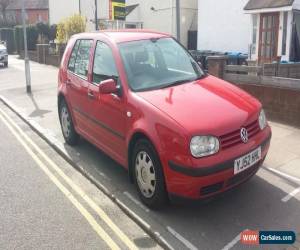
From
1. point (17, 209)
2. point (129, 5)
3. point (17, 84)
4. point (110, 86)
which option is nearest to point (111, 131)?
point (110, 86)

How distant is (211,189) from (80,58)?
11.1 feet

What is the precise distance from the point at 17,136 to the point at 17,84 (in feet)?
28.6

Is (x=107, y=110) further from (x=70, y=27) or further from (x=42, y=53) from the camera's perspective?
(x=70, y=27)

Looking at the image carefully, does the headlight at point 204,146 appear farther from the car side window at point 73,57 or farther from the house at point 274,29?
the house at point 274,29

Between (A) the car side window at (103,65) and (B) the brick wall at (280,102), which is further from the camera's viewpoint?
(B) the brick wall at (280,102)

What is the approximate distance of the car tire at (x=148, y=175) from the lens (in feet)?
14.2

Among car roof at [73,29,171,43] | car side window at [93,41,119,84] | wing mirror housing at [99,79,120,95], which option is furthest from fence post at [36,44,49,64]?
wing mirror housing at [99,79,120,95]

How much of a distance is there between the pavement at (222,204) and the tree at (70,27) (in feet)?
64.7

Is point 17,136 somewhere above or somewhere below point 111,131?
below

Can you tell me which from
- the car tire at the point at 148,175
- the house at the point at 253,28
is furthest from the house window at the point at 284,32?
the car tire at the point at 148,175

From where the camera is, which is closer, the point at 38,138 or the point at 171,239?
the point at 171,239

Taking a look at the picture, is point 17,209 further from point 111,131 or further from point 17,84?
point 17,84

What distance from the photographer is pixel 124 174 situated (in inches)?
229

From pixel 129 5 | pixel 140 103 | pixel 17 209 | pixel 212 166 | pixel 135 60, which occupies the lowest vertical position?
pixel 17 209
